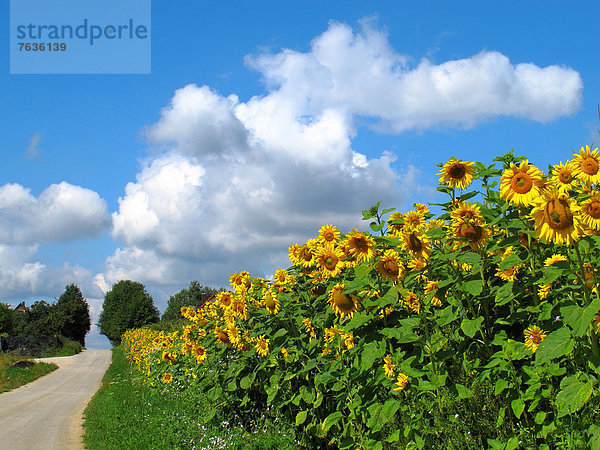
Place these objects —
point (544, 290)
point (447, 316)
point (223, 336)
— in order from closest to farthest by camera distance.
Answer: point (544, 290)
point (447, 316)
point (223, 336)

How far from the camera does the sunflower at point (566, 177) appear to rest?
10.5ft

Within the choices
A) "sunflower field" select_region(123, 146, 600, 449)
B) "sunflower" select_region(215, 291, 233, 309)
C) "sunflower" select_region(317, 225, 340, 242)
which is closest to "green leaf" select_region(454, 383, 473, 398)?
"sunflower field" select_region(123, 146, 600, 449)

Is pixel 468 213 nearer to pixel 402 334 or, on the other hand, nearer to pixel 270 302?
pixel 402 334

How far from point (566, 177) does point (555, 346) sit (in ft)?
3.54

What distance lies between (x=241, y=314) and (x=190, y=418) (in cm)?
252

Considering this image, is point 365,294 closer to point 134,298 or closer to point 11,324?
point 11,324

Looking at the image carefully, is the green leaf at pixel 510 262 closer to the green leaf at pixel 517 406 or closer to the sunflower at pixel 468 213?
the sunflower at pixel 468 213

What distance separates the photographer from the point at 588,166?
319cm

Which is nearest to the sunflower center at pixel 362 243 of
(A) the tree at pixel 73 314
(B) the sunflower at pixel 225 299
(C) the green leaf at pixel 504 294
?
(C) the green leaf at pixel 504 294

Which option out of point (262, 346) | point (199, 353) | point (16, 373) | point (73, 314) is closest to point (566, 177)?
point (262, 346)

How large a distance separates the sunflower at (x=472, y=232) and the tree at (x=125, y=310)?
6523 centimetres

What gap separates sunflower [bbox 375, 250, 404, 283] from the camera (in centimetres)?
385

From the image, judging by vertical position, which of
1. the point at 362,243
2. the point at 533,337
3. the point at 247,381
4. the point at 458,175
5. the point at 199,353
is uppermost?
the point at 458,175

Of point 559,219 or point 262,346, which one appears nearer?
point 559,219
